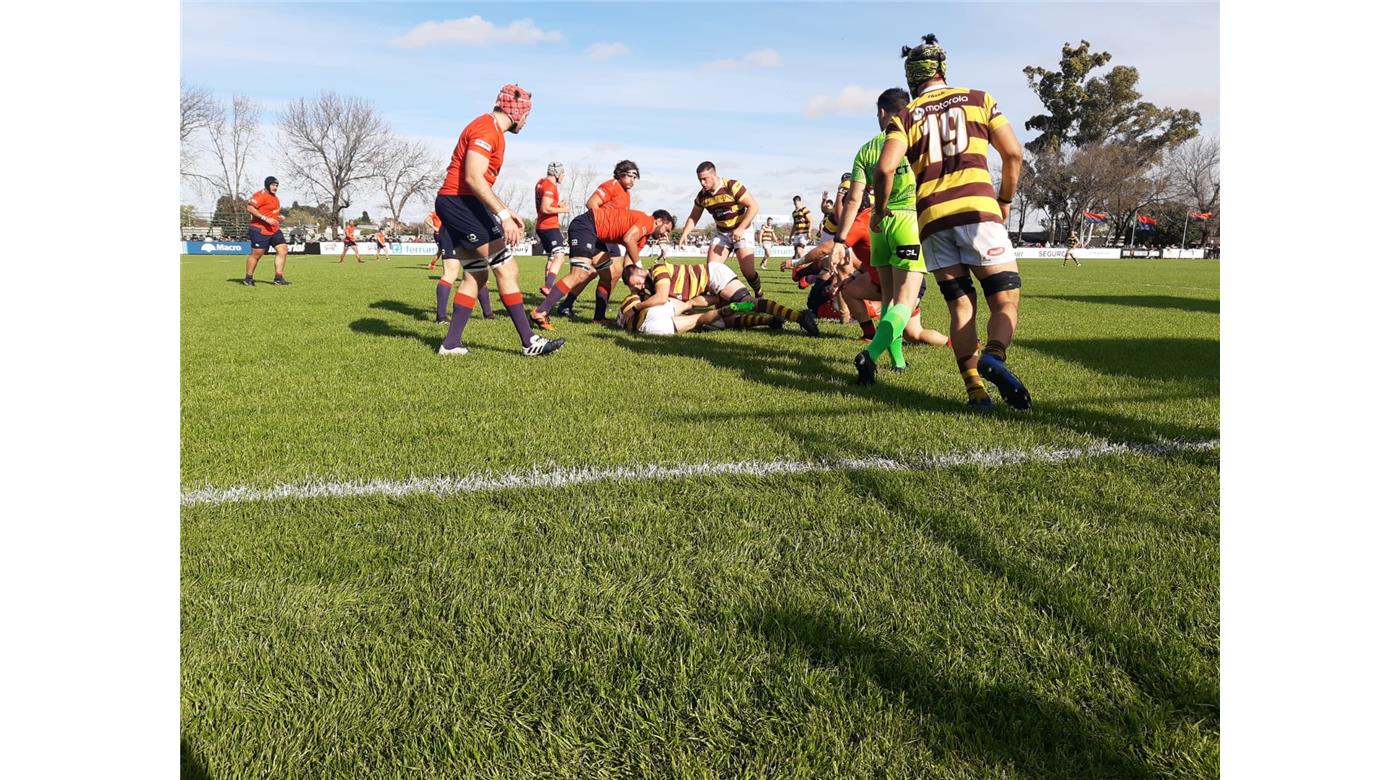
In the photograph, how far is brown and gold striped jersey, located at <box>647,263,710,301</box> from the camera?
8.49m

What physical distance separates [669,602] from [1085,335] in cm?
727

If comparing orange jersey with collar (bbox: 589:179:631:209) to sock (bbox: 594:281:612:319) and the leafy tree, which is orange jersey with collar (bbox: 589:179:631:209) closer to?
sock (bbox: 594:281:612:319)

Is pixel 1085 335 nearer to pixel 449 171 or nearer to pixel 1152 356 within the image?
pixel 1152 356

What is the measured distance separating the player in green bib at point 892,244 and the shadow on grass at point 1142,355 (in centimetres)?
163

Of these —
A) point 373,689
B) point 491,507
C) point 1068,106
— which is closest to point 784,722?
point 373,689

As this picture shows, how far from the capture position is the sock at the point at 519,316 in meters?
6.67

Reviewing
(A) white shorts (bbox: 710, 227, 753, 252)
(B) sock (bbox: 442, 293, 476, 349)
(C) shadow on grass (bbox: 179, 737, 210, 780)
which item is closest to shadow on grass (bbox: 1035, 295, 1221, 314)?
(A) white shorts (bbox: 710, 227, 753, 252)

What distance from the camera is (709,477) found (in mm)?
3217

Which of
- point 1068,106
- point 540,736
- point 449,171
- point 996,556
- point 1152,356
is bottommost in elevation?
point 540,736

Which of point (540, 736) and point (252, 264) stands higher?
point (252, 264)

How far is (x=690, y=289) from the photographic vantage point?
8.62 m

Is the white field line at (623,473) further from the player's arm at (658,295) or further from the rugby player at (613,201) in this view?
the rugby player at (613,201)

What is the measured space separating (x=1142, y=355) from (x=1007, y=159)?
2.82 m

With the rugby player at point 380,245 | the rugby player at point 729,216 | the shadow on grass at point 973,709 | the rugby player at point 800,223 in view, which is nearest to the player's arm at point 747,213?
the rugby player at point 729,216
